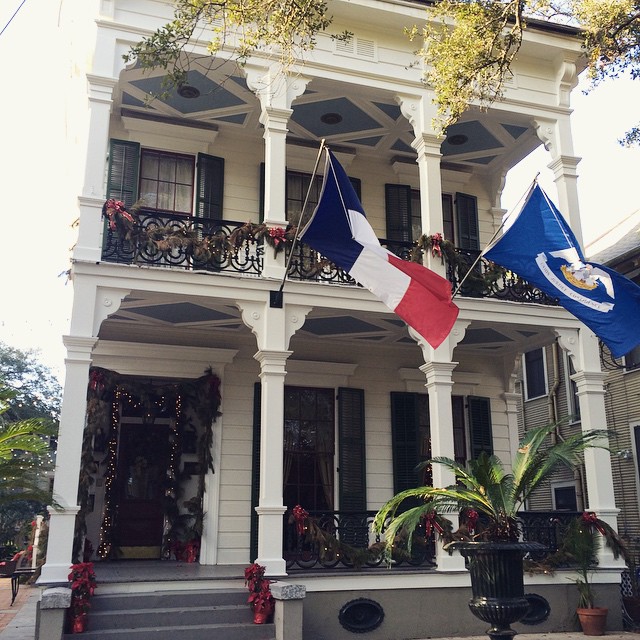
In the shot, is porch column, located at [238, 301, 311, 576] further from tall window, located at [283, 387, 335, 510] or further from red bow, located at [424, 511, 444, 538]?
tall window, located at [283, 387, 335, 510]

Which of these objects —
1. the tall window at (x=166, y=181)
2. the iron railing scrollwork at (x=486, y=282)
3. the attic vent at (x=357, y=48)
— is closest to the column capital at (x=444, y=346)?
the iron railing scrollwork at (x=486, y=282)

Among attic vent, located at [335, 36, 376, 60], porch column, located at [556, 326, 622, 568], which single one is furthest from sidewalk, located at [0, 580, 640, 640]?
attic vent, located at [335, 36, 376, 60]

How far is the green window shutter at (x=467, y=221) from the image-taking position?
1341 centimetres

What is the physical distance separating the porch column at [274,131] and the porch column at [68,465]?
2729 mm

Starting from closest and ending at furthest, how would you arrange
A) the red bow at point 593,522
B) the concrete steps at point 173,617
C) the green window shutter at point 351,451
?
the concrete steps at point 173,617
the red bow at point 593,522
the green window shutter at point 351,451

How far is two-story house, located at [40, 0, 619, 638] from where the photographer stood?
945 cm

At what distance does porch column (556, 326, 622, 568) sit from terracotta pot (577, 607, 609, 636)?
0.72 m

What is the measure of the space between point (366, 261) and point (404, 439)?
15.5 feet

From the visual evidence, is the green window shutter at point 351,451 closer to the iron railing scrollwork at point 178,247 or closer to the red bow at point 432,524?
the red bow at point 432,524

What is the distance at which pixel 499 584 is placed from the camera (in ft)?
21.2

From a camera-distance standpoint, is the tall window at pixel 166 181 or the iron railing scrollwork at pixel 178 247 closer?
the iron railing scrollwork at pixel 178 247

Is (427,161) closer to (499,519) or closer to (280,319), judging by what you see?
(280,319)

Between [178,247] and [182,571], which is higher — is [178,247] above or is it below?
above

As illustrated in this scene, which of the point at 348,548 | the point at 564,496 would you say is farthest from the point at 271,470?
the point at 564,496
